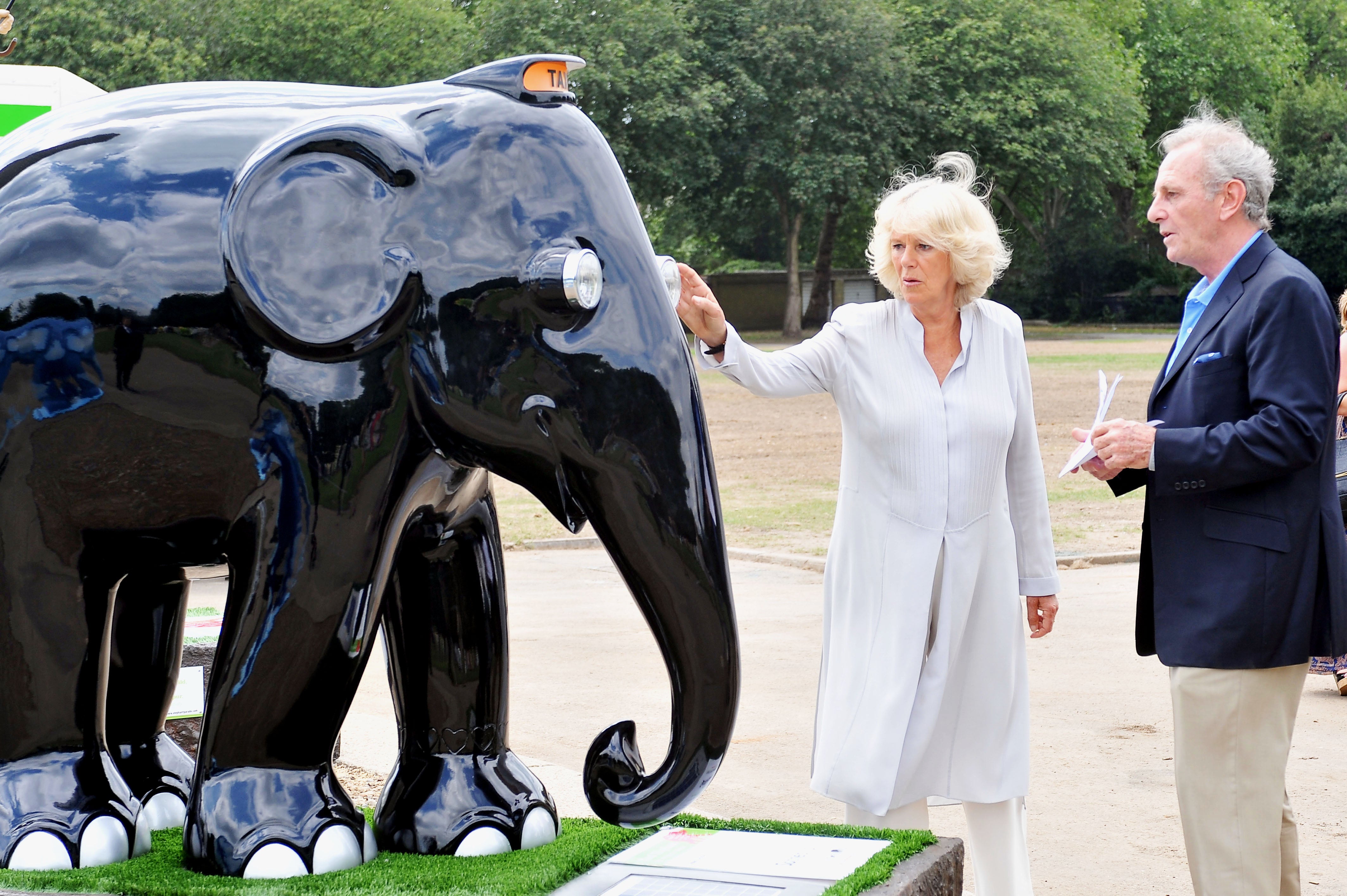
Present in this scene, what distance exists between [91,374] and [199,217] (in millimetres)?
292

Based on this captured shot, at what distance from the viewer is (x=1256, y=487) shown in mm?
3055

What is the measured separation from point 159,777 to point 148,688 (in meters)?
0.17

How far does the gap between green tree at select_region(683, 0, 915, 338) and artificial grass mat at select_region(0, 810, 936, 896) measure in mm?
31625

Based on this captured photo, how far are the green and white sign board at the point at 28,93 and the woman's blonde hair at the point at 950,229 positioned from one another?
3939 millimetres

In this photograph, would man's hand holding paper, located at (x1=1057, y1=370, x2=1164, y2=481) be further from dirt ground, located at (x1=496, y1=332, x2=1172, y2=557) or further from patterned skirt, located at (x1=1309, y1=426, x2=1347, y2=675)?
dirt ground, located at (x1=496, y1=332, x2=1172, y2=557)

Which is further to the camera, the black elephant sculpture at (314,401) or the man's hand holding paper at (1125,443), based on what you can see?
the man's hand holding paper at (1125,443)

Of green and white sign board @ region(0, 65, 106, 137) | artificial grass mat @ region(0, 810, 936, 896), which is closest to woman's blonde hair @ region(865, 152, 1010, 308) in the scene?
artificial grass mat @ region(0, 810, 936, 896)

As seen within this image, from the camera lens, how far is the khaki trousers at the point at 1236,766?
3053mm

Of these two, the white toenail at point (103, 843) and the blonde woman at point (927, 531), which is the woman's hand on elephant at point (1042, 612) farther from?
the white toenail at point (103, 843)

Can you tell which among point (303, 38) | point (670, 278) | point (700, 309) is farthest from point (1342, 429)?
point (303, 38)

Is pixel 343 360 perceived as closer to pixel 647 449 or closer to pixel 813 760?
pixel 647 449

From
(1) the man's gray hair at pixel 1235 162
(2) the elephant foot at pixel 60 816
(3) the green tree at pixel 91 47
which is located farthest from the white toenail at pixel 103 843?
(3) the green tree at pixel 91 47

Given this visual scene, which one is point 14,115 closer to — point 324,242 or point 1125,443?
point 324,242

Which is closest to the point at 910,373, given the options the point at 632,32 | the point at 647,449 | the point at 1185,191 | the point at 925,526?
the point at 925,526
